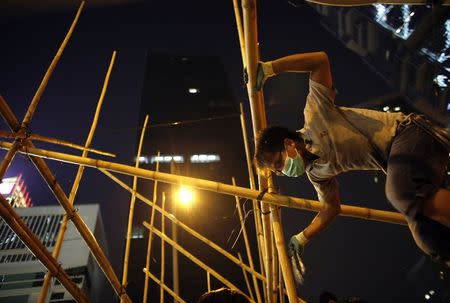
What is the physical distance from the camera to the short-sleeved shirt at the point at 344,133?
1.86 m

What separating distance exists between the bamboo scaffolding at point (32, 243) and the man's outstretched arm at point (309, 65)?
2368 millimetres

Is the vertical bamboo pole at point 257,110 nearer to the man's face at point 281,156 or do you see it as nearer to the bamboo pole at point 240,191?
the bamboo pole at point 240,191

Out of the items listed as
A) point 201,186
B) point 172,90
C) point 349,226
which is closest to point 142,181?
point 172,90

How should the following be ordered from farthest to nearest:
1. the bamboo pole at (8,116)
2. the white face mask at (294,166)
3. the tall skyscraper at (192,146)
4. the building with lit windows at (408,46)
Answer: the tall skyscraper at (192,146), the building with lit windows at (408,46), the bamboo pole at (8,116), the white face mask at (294,166)

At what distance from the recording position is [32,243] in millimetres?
2695

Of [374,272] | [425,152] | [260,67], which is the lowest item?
[374,272]

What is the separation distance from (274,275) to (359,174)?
29.1 meters

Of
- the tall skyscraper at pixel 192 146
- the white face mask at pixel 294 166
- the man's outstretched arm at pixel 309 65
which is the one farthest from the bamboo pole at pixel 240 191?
the tall skyscraper at pixel 192 146

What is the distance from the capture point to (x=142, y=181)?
26.0 m

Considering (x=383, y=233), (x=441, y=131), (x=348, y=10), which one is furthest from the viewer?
(x=383, y=233)

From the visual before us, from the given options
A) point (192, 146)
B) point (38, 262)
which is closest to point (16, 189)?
point (38, 262)

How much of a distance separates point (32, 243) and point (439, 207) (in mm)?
3110

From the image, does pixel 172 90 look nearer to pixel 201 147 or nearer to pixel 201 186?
pixel 201 147

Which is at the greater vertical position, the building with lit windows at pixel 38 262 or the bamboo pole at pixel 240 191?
the bamboo pole at pixel 240 191
